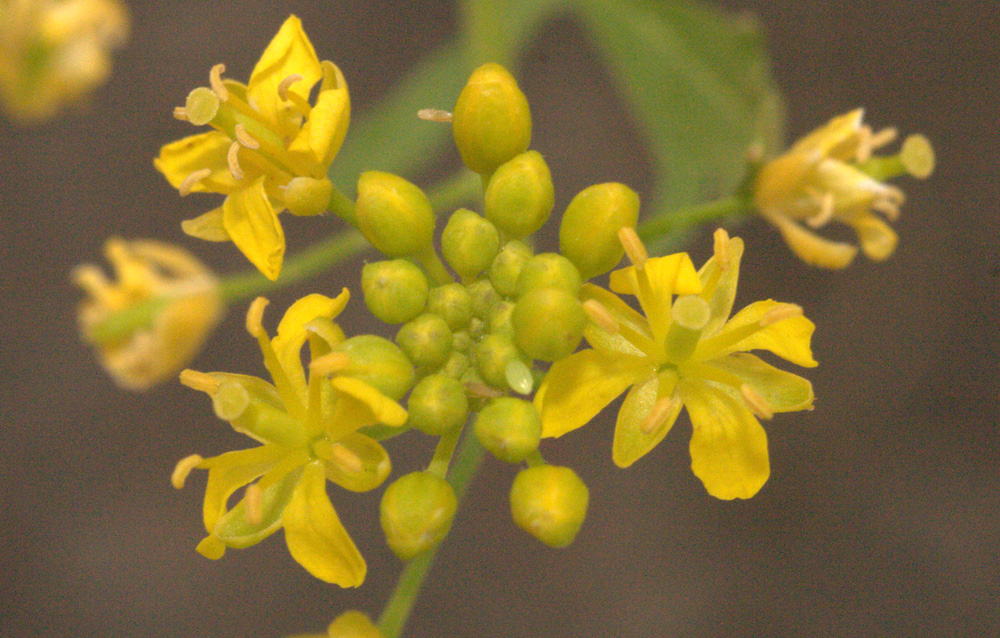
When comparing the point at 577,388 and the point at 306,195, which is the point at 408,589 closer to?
the point at 577,388

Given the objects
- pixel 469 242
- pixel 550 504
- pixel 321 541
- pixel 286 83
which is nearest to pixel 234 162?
pixel 286 83

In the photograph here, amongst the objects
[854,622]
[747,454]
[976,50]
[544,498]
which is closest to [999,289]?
[976,50]

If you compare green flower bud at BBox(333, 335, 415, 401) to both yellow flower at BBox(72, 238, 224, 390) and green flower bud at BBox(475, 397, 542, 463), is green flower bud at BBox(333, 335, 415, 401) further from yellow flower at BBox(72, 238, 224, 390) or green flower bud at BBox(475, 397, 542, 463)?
yellow flower at BBox(72, 238, 224, 390)

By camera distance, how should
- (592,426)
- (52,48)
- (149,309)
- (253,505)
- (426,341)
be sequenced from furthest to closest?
(592,426)
(52,48)
(149,309)
(426,341)
(253,505)

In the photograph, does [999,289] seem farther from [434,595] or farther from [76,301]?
[76,301]

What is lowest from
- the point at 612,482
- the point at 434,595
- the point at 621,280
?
the point at 434,595

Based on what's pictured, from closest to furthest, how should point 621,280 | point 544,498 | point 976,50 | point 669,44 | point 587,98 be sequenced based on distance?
point 544,498 → point 621,280 → point 669,44 → point 976,50 → point 587,98

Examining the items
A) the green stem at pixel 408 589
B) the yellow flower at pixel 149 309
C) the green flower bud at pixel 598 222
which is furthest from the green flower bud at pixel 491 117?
the yellow flower at pixel 149 309

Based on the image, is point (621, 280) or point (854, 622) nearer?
point (621, 280)
